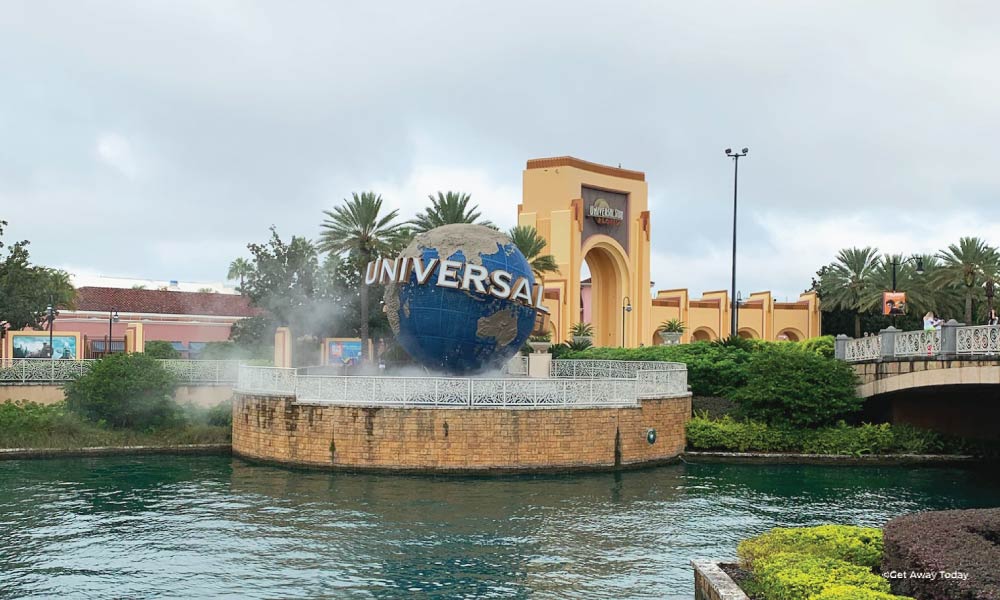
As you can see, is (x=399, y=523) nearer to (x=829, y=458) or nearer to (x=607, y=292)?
(x=829, y=458)

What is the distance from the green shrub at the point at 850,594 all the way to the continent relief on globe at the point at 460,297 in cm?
1836

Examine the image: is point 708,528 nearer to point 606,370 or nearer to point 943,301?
point 606,370

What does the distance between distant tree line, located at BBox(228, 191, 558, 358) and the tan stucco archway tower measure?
25.0 feet

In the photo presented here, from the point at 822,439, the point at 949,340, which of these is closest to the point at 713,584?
the point at 949,340

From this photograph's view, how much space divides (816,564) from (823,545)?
1.62 m

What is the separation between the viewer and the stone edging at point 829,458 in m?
30.2

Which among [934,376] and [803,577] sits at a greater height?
[934,376]

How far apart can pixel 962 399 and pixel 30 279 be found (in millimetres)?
40766

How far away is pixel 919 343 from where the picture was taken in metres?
28.5

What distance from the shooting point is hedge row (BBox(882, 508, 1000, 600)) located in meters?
10.2

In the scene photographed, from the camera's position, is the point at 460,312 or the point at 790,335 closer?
the point at 460,312

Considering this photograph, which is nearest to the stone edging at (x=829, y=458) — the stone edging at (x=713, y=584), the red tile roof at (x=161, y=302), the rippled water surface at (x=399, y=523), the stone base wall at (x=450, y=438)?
the rippled water surface at (x=399, y=523)

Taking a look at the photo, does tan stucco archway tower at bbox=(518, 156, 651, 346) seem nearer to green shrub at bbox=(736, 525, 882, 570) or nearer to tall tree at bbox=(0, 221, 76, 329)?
tall tree at bbox=(0, 221, 76, 329)

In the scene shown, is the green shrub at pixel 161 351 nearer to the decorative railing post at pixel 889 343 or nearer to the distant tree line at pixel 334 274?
the distant tree line at pixel 334 274
